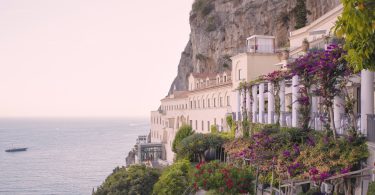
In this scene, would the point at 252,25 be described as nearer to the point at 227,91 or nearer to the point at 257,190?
the point at 227,91

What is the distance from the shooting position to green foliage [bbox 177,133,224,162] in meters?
32.8

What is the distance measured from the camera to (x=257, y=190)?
1988 centimetres

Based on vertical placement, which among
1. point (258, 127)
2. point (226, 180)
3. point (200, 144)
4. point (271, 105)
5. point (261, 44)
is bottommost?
point (226, 180)

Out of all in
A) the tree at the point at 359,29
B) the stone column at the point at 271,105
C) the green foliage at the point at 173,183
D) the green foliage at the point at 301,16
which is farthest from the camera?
the green foliage at the point at 301,16

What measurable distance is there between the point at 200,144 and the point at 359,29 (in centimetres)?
2726

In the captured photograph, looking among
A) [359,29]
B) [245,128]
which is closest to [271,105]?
[245,128]

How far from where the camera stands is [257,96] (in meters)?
30.1

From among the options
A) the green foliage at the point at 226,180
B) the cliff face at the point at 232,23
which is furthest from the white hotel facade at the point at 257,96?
the cliff face at the point at 232,23

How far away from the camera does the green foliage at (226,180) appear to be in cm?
1912

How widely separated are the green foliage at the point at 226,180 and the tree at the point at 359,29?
1281cm

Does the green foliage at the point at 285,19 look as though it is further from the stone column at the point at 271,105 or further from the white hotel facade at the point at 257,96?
the stone column at the point at 271,105

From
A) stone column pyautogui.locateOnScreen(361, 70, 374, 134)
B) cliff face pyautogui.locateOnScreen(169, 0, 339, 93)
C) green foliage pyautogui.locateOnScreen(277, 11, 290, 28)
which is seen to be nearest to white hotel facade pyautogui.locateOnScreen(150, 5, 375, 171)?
stone column pyautogui.locateOnScreen(361, 70, 374, 134)

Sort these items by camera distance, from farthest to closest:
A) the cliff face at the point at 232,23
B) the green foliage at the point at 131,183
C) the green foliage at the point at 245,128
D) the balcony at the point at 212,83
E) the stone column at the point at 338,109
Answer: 1. the cliff face at the point at 232,23
2. the balcony at the point at 212,83
3. the green foliage at the point at 131,183
4. the green foliage at the point at 245,128
5. the stone column at the point at 338,109

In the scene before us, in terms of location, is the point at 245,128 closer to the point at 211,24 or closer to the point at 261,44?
the point at 261,44
